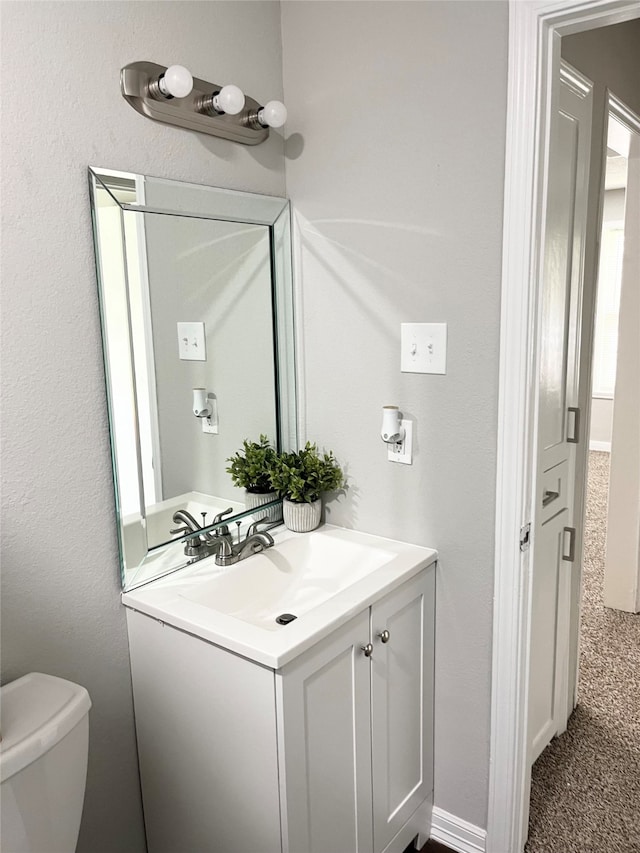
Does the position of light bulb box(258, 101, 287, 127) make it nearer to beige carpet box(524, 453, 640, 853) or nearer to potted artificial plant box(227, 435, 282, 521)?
potted artificial plant box(227, 435, 282, 521)

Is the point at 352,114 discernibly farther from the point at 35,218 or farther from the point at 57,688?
the point at 57,688

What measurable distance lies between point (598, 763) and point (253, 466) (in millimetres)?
1506

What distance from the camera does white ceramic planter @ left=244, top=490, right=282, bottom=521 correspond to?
6.50 feet

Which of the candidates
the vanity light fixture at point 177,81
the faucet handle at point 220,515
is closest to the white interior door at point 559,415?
the faucet handle at point 220,515

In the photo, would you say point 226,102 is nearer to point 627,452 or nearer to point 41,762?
point 41,762

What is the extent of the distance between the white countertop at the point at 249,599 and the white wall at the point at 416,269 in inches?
4.3

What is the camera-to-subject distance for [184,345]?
68.7 inches

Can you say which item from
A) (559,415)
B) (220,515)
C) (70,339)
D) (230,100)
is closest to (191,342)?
(70,339)

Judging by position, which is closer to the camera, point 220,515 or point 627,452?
point 220,515

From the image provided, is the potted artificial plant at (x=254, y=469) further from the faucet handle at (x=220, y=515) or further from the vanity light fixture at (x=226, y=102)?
the vanity light fixture at (x=226, y=102)

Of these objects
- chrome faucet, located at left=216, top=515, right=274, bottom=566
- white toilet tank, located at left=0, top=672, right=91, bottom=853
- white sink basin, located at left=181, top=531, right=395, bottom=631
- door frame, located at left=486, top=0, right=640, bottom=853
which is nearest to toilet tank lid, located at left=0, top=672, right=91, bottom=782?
white toilet tank, located at left=0, top=672, right=91, bottom=853

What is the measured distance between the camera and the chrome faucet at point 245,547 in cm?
178

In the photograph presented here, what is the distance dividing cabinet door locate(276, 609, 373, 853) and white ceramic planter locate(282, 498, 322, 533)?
0.45 meters

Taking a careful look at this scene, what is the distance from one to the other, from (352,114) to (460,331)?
65 centimetres
